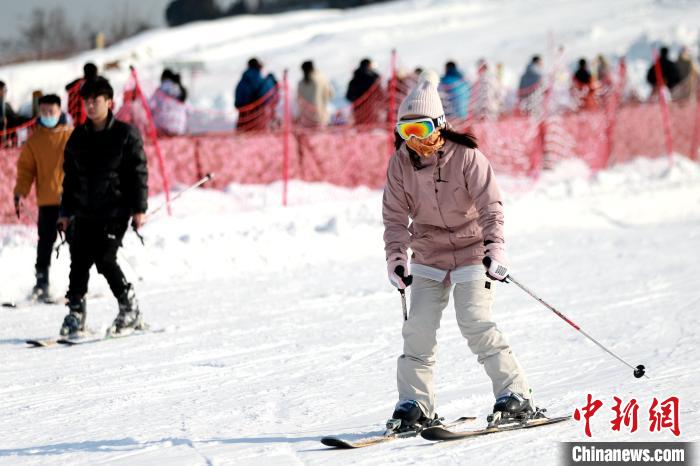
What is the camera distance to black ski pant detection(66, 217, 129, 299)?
307 inches

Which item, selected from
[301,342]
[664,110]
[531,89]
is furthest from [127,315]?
[664,110]

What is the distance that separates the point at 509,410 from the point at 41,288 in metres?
5.15

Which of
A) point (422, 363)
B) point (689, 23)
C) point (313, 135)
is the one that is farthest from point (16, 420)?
point (689, 23)

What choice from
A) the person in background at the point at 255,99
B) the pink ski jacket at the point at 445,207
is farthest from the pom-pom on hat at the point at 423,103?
the person in background at the point at 255,99

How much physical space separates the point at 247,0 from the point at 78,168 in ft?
206

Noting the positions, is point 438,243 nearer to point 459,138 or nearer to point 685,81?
point 459,138

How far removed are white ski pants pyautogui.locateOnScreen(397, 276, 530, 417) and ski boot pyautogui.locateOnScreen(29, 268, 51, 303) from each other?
15.5 feet

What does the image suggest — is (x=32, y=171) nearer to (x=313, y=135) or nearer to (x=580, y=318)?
(x=580, y=318)

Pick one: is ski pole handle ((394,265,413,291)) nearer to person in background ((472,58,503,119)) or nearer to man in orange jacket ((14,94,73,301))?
man in orange jacket ((14,94,73,301))

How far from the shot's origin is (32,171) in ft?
30.2

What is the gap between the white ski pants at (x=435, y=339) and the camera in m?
5.41

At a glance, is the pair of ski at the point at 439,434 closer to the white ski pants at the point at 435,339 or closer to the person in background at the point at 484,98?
the white ski pants at the point at 435,339

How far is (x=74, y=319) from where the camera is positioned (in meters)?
8.05
